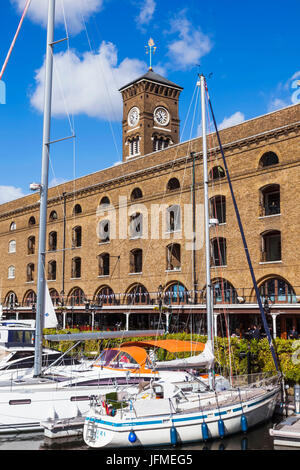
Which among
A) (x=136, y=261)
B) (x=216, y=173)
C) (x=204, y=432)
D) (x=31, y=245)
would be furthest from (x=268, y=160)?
(x=31, y=245)

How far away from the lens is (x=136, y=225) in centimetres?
3844

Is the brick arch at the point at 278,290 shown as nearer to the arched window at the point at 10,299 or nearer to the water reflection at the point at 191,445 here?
the water reflection at the point at 191,445

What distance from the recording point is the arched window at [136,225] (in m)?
37.9

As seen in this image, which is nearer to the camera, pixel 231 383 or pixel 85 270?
pixel 231 383

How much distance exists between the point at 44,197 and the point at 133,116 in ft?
A: 136

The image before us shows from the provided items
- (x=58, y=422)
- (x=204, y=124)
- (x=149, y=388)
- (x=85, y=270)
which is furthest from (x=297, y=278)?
(x=85, y=270)

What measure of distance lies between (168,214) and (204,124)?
16.2 m

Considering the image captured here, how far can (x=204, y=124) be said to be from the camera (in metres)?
19.8

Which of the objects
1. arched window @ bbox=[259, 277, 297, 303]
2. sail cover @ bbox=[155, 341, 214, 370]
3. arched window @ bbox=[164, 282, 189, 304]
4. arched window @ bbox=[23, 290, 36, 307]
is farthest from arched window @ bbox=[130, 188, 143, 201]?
sail cover @ bbox=[155, 341, 214, 370]

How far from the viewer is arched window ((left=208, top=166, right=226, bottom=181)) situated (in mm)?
32312

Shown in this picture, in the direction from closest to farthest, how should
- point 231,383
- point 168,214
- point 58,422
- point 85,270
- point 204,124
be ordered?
point 58,422, point 231,383, point 204,124, point 168,214, point 85,270

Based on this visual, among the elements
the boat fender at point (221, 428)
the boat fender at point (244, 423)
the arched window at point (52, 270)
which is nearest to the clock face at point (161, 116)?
the arched window at point (52, 270)

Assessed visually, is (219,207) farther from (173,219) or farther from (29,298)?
(29,298)
